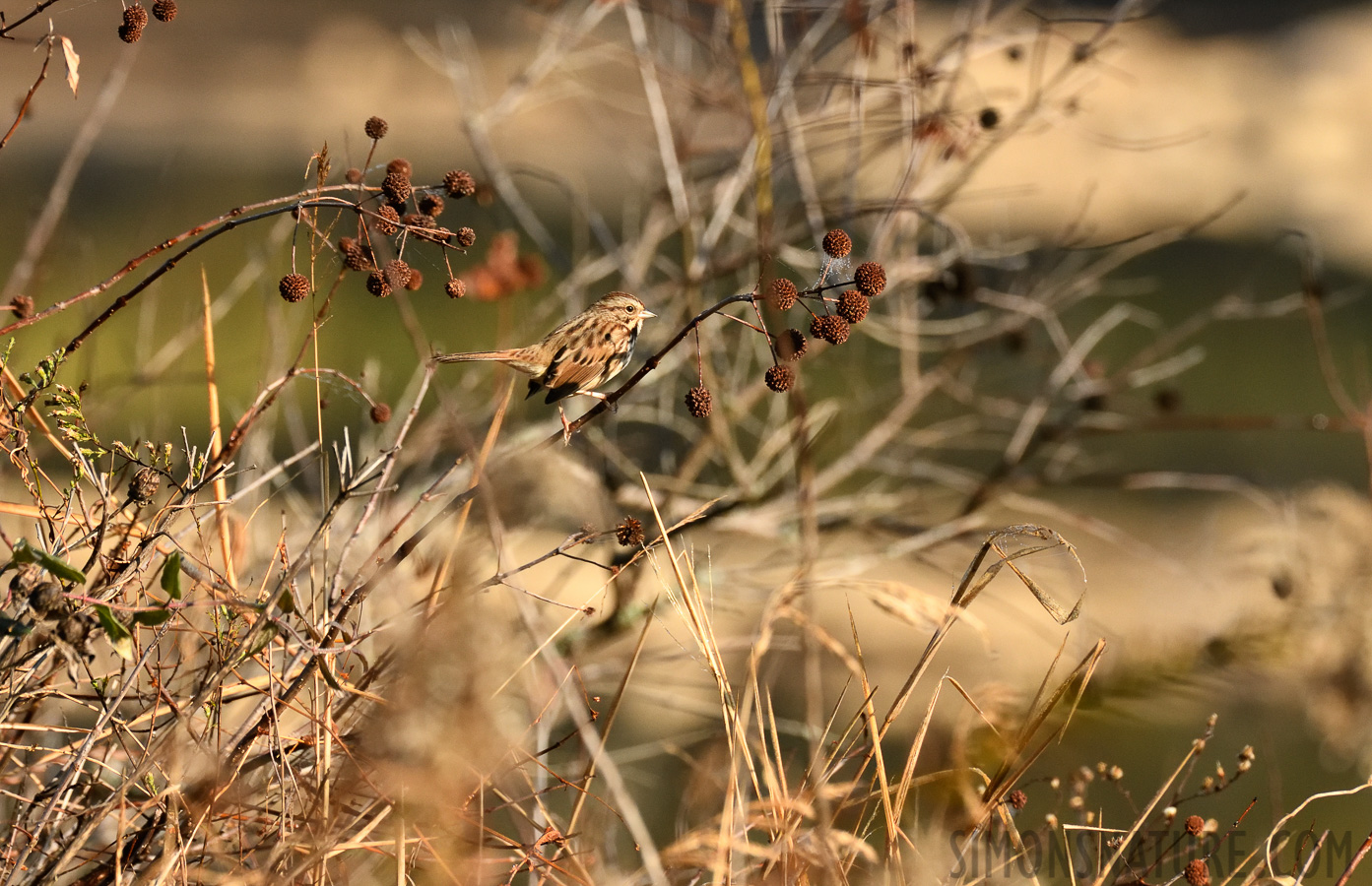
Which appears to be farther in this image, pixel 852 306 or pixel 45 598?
pixel 852 306

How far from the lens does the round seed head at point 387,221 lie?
1.35 metres

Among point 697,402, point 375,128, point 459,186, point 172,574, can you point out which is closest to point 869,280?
point 697,402

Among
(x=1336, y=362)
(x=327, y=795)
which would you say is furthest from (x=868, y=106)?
(x=1336, y=362)

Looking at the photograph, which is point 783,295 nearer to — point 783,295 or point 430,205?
point 783,295

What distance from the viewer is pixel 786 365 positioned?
61.7 inches

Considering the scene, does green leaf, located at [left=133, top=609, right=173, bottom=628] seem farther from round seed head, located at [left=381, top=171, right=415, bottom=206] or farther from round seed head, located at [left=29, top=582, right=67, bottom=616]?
round seed head, located at [left=381, top=171, right=415, bottom=206]

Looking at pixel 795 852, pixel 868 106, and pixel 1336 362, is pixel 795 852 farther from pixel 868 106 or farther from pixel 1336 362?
pixel 1336 362

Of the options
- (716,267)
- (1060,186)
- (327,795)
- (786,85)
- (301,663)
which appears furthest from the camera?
(1060,186)

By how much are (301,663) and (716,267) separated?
2.10 meters

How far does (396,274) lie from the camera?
144 centimetres

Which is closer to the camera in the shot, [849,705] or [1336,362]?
[849,705]

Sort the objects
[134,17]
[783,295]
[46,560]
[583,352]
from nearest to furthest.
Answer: [46,560]
[783,295]
[134,17]
[583,352]

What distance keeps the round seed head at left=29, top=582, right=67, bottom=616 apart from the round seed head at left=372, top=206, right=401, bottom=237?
1.76 feet

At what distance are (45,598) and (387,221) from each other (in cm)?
55
